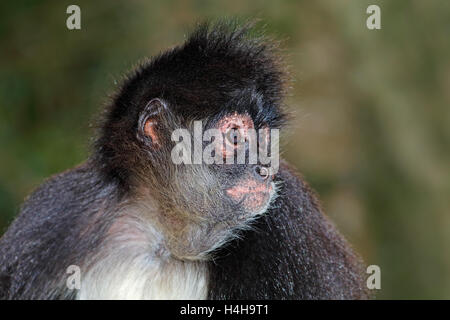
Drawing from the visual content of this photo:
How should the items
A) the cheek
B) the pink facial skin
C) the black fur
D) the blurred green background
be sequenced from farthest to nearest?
the blurred green background → the black fur → the pink facial skin → the cheek

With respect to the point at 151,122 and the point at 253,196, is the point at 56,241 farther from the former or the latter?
the point at 253,196

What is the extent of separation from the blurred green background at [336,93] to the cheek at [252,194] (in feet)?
Answer: 10.8

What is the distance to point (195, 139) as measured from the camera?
6.61 metres

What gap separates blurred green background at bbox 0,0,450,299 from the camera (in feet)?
37.6

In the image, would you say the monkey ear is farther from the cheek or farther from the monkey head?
the cheek

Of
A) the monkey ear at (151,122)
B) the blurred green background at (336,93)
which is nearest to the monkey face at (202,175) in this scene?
the monkey ear at (151,122)

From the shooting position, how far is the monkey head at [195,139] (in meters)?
Answer: 6.51

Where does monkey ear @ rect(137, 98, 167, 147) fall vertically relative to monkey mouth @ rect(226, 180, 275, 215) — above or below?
above

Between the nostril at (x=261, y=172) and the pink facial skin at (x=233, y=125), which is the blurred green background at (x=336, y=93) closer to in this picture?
the pink facial skin at (x=233, y=125)

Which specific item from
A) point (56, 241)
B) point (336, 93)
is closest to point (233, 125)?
point (56, 241)

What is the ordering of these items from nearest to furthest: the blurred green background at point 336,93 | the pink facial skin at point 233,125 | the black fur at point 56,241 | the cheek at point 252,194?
the cheek at point 252,194
the pink facial skin at point 233,125
the black fur at point 56,241
the blurred green background at point 336,93

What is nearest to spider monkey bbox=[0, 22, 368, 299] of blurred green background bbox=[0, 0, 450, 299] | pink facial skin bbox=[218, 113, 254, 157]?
pink facial skin bbox=[218, 113, 254, 157]

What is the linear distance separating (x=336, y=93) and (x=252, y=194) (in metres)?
10.4
